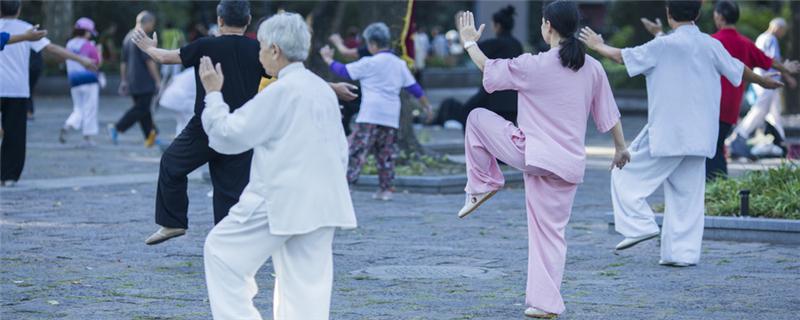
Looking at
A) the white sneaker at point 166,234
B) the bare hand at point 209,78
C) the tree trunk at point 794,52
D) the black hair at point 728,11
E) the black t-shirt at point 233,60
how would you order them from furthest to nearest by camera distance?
the tree trunk at point 794,52, the black hair at point 728,11, the white sneaker at point 166,234, the black t-shirt at point 233,60, the bare hand at point 209,78

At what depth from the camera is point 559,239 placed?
706 centimetres

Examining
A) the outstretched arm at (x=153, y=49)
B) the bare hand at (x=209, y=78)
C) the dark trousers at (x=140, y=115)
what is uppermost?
the bare hand at (x=209, y=78)

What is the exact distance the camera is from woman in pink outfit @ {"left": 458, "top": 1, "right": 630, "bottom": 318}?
6949 millimetres

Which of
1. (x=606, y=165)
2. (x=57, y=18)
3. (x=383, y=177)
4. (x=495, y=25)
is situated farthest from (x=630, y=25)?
(x=383, y=177)

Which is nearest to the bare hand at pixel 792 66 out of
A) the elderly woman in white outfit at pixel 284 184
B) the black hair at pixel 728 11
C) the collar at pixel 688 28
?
the black hair at pixel 728 11

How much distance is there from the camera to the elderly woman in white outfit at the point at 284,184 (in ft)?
17.4

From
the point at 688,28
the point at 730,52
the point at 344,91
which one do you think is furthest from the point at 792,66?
the point at 344,91

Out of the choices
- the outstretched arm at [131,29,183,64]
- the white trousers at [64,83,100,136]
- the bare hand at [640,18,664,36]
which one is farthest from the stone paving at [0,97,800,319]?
the white trousers at [64,83,100,136]

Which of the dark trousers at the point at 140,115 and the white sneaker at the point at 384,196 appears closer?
the white sneaker at the point at 384,196

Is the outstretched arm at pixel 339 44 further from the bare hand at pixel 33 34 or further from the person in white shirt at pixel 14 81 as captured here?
the bare hand at pixel 33 34

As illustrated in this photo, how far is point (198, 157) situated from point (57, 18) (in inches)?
1099

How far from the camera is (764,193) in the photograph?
34.4ft

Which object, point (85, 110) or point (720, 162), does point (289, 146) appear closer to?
point (720, 162)

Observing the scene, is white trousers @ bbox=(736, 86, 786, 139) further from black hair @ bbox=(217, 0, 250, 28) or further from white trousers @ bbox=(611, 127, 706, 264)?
black hair @ bbox=(217, 0, 250, 28)
